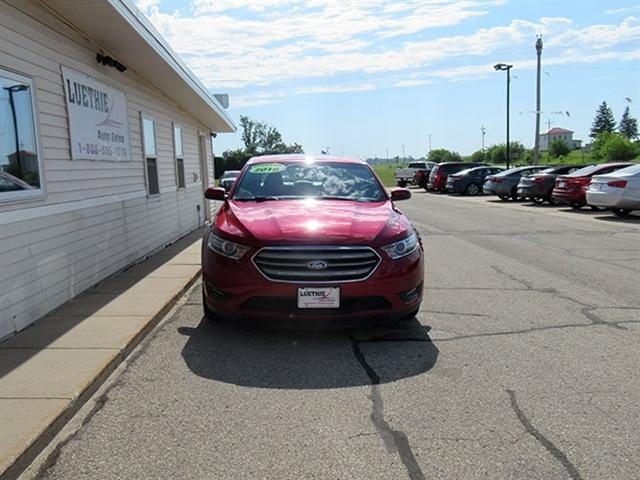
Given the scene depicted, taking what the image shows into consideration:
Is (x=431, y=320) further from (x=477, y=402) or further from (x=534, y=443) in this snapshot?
(x=534, y=443)

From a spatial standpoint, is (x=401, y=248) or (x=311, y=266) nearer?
(x=311, y=266)

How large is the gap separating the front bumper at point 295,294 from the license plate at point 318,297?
1.4 inches

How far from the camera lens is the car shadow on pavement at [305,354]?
4137 millimetres

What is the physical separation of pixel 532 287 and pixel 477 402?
396cm

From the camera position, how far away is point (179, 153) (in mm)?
12906

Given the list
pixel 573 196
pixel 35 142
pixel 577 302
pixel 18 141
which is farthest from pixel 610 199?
pixel 18 141

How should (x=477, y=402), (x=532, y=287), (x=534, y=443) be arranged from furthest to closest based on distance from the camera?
(x=532, y=287)
(x=477, y=402)
(x=534, y=443)

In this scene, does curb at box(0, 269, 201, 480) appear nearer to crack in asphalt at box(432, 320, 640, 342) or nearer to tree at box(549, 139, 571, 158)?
crack in asphalt at box(432, 320, 640, 342)

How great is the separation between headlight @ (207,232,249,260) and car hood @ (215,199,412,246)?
66 mm

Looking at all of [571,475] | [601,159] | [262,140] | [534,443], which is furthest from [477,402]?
[262,140]

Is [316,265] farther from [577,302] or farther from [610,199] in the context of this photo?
[610,199]

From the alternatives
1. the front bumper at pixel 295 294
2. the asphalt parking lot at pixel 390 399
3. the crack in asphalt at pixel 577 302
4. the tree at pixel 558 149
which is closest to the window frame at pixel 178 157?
the asphalt parking lot at pixel 390 399

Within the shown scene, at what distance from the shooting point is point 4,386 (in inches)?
148

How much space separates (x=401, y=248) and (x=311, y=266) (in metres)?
0.88
